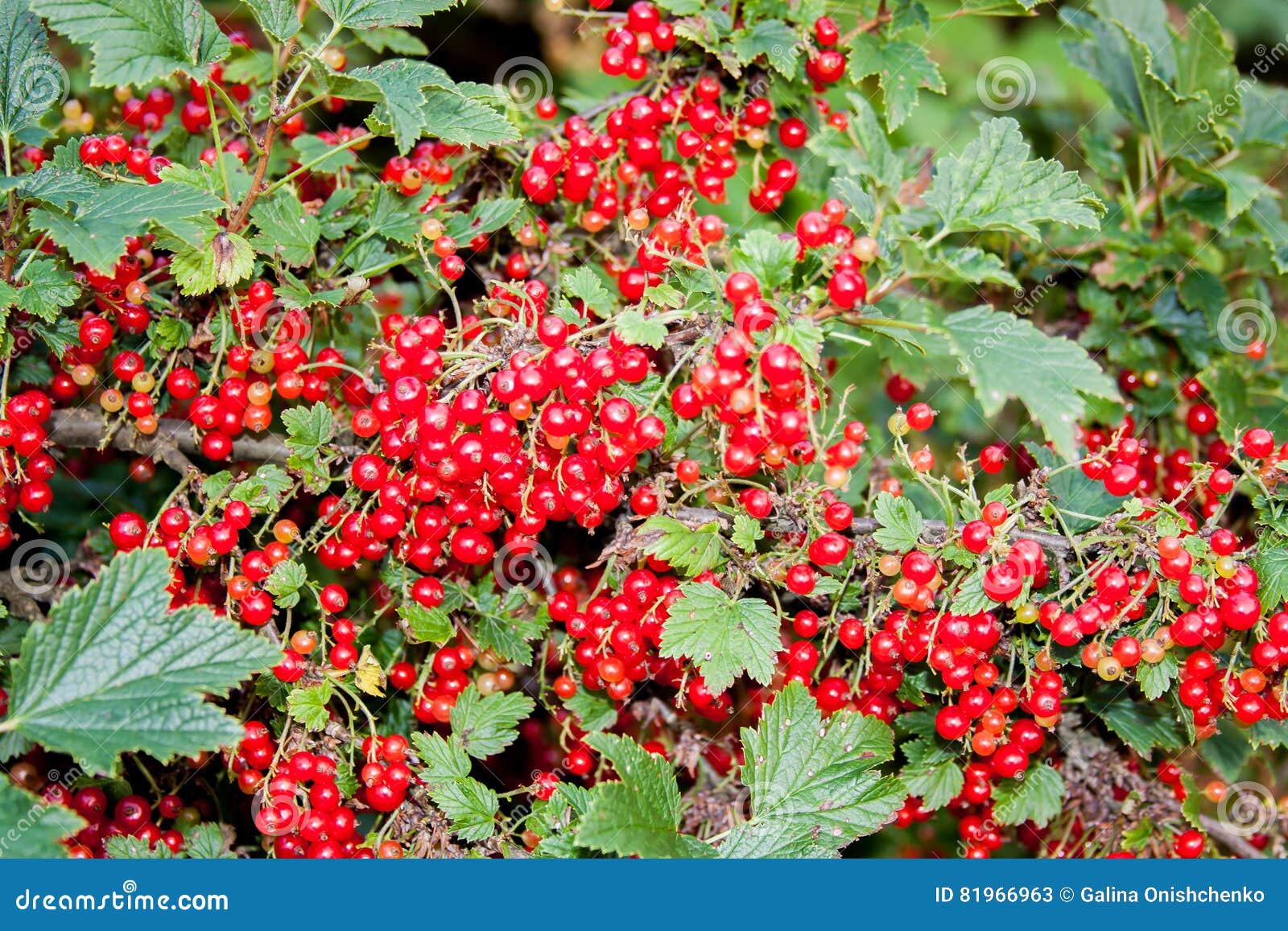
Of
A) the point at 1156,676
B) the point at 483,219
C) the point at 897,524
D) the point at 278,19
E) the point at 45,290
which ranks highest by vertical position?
the point at 278,19

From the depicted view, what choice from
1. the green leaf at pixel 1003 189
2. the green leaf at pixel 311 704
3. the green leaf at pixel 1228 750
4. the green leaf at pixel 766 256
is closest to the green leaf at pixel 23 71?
the green leaf at pixel 311 704

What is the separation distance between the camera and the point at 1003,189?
1603 millimetres

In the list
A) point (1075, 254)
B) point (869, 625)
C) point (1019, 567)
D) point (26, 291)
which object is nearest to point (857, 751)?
point (869, 625)

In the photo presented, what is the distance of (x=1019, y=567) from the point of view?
1.52 m

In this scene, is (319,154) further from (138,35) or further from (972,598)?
(972,598)

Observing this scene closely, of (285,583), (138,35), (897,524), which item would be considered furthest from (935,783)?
(138,35)

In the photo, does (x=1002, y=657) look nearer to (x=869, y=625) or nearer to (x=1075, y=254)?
(x=869, y=625)

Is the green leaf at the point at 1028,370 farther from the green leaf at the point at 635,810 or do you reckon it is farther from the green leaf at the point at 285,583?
the green leaf at the point at 285,583

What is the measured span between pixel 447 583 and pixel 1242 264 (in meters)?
1.93

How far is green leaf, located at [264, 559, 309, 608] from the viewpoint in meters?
1.64

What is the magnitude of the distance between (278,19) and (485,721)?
1.13 metres

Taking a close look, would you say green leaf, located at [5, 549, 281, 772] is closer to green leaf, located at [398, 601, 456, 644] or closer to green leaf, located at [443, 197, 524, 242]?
green leaf, located at [398, 601, 456, 644]

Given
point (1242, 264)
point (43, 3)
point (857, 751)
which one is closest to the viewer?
point (43, 3)
